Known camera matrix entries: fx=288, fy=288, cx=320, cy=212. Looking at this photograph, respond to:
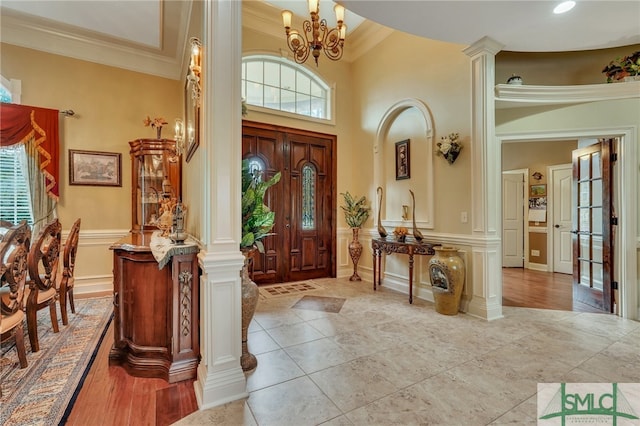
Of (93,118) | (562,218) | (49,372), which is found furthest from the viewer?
(562,218)

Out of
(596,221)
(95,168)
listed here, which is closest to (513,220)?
(596,221)

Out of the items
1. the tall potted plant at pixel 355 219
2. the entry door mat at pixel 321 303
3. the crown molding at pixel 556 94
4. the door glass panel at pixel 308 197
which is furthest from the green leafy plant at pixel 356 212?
the crown molding at pixel 556 94

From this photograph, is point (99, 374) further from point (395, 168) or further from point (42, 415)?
point (395, 168)

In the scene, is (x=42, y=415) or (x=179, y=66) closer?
(x=42, y=415)

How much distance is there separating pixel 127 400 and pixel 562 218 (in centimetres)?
717

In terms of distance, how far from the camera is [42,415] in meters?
1.66

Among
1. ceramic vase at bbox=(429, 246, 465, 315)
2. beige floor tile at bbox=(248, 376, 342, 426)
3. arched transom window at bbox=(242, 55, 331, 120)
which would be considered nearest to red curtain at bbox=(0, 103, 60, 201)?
arched transom window at bbox=(242, 55, 331, 120)

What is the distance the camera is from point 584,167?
3.87 m

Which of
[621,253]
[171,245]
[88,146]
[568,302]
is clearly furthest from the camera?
[88,146]

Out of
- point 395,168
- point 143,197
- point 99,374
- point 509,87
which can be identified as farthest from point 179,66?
point 509,87

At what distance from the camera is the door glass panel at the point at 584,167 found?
3.81m

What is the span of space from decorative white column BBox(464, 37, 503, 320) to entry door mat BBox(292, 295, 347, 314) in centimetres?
157

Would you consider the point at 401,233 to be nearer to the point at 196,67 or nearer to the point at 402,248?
the point at 402,248

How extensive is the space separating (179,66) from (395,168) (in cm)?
385
